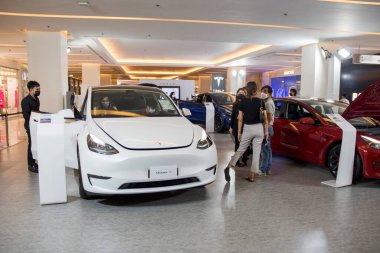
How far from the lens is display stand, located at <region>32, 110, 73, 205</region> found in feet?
13.0

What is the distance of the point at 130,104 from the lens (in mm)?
4922

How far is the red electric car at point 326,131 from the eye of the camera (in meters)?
4.93

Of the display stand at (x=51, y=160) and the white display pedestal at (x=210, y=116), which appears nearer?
the display stand at (x=51, y=160)

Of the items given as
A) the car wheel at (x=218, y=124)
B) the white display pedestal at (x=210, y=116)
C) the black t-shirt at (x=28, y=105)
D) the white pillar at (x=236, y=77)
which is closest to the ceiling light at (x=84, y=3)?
the black t-shirt at (x=28, y=105)

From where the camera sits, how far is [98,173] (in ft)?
12.1

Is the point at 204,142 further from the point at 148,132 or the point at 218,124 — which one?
the point at 218,124

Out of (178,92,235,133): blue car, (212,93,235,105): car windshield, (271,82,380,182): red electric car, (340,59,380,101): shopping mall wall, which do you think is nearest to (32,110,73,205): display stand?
(271,82,380,182): red electric car

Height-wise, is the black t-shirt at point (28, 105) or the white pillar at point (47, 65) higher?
the white pillar at point (47, 65)

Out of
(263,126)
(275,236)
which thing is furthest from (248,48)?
(275,236)

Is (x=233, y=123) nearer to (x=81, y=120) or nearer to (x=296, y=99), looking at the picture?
(x=296, y=99)

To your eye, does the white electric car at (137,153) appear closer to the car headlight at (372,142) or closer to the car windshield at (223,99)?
the car headlight at (372,142)

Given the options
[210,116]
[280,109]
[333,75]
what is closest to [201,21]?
[210,116]

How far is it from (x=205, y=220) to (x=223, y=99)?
29.2 feet

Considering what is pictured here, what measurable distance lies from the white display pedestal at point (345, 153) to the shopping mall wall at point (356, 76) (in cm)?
1521
